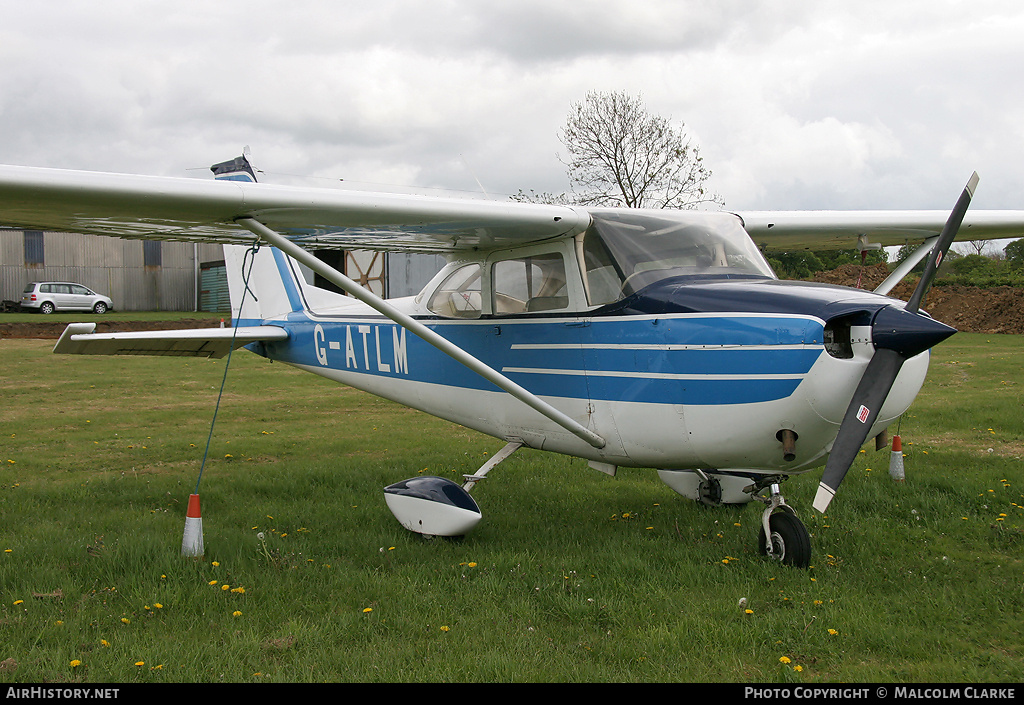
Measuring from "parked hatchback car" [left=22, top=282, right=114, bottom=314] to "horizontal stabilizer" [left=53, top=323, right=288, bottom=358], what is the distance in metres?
29.5

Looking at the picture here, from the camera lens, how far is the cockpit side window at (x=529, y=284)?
5301 mm

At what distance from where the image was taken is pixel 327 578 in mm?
4488

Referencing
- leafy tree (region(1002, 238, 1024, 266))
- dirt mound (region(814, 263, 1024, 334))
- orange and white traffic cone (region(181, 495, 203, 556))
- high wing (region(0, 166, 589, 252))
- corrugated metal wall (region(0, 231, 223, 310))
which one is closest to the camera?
high wing (region(0, 166, 589, 252))

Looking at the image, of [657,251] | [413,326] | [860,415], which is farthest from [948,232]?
[413,326]

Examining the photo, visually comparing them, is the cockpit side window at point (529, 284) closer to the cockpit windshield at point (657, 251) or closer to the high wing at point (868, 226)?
the cockpit windshield at point (657, 251)

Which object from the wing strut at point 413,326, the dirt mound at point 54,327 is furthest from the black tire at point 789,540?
the dirt mound at point 54,327

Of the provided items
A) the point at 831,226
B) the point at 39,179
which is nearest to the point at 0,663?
the point at 39,179

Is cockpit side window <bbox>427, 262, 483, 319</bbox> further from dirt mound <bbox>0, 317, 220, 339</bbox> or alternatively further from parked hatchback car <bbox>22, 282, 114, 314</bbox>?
parked hatchback car <bbox>22, 282, 114, 314</bbox>

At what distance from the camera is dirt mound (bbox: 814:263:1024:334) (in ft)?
81.2

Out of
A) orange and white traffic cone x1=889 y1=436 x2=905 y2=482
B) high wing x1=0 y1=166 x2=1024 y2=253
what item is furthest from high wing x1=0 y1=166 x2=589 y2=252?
orange and white traffic cone x1=889 y1=436 x2=905 y2=482

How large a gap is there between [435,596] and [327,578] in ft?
2.35

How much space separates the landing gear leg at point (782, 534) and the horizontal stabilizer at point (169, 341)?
15.5ft

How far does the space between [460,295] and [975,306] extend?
2561 centimetres

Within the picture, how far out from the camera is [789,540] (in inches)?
181
